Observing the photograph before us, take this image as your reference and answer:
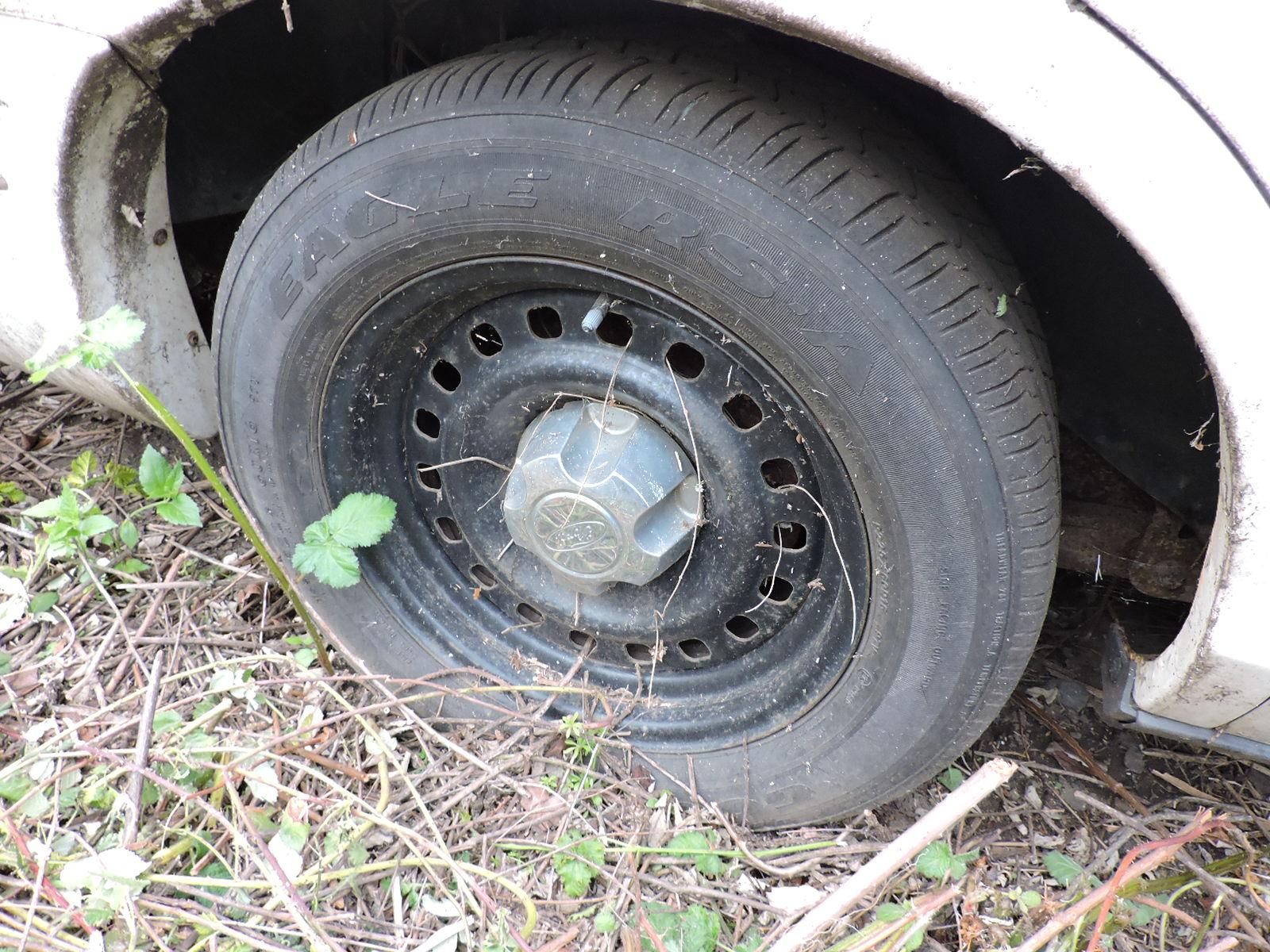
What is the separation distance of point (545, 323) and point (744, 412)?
36 cm

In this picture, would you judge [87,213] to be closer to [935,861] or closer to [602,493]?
[602,493]

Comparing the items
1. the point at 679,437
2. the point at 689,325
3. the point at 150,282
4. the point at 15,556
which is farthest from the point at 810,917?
the point at 15,556

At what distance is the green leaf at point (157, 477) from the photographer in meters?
1.77

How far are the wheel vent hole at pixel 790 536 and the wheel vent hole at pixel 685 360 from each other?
0.91ft

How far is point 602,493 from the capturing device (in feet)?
4.59

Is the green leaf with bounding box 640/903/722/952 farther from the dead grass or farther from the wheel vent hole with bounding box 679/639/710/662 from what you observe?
the wheel vent hole with bounding box 679/639/710/662

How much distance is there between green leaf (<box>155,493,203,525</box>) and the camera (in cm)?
176

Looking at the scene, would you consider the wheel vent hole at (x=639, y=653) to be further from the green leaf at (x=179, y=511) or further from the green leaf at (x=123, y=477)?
the green leaf at (x=123, y=477)

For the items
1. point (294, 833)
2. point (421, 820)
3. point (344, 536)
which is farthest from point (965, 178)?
point (294, 833)

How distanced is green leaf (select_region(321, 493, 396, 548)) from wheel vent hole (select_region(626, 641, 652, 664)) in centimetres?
50

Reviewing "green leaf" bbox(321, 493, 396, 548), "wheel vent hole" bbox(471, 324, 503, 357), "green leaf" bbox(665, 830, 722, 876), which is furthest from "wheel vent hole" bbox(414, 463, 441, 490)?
"green leaf" bbox(665, 830, 722, 876)

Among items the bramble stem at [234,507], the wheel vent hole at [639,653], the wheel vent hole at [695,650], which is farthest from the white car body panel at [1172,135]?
the bramble stem at [234,507]

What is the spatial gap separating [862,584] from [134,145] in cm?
132

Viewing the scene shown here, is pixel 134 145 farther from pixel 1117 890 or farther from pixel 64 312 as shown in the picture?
pixel 1117 890
